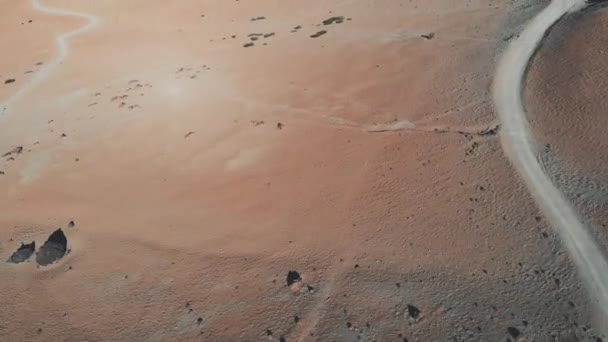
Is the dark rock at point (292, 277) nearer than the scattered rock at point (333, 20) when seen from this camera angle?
Yes

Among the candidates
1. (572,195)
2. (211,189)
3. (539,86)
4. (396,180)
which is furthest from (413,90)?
(211,189)

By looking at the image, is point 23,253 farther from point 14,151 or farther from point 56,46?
point 56,46

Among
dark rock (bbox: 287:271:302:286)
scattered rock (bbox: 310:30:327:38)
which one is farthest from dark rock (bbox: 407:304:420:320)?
scattered rock (bbox: 310:30:327:38)

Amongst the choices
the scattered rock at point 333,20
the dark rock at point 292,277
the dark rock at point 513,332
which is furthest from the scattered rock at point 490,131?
the scattered rock at point 333,20

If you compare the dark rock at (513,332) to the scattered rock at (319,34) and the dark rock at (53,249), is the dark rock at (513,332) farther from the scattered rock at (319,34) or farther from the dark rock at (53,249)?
the scattered rock at (319,34)

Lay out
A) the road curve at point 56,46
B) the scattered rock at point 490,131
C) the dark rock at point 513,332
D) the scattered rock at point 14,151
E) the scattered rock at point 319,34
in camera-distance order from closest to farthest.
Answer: the dark rock at point 513,332
the scattered rock at point 490,131
the scattered rock at point 14,151
the road curve at point 56,46
the scattered rock at point 319,34

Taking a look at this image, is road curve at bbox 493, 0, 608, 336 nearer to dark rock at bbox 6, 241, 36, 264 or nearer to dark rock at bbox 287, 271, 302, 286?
dark rock at bbox 287, 271, 302, 286
